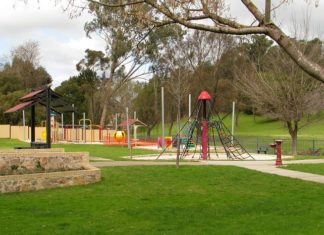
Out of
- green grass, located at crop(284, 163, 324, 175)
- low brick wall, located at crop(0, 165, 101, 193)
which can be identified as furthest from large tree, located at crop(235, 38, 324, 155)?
low brick wall, located at crop(0, 165, 101, 193)

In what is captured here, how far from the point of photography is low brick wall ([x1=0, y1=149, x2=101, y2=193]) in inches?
483

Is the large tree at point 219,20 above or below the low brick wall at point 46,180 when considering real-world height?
above

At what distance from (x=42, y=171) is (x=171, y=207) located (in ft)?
15.3

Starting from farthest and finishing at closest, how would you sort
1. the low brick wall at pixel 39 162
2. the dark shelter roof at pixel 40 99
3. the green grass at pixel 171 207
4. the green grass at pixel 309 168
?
the dark shelter roof at pixel 40 99
the green grass at pixel 309 168
the low brick wall at pixel 39 162
the green grass at pixel 171 207

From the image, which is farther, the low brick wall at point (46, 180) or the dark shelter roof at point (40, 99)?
the dark shelter roof at point (40, 99)

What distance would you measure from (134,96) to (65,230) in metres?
73.1

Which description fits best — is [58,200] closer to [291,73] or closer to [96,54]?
[291,73]

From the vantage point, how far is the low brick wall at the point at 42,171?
12273mm

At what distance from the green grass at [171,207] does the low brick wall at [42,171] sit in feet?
1.24

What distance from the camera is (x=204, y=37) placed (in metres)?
59.2

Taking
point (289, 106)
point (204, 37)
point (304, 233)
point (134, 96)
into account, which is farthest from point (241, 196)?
point (134, 96)

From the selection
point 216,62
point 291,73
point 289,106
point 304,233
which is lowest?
point 304,233

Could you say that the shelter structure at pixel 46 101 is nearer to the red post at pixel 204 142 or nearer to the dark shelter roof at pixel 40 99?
the dark shelter roof at pixel 40 99

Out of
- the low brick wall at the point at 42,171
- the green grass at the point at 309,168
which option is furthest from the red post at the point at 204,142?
the low brick wall at the point at 42,171
